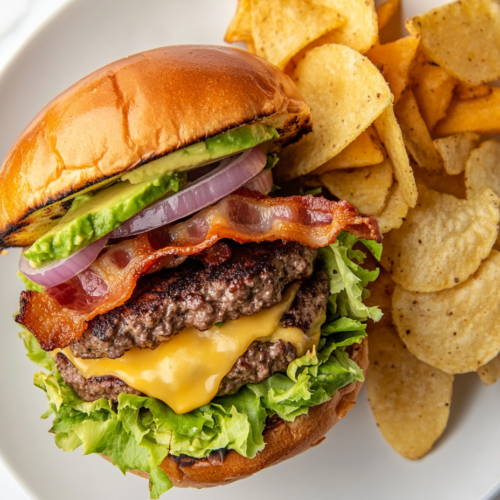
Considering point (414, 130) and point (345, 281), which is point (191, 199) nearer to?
point (345, 281)

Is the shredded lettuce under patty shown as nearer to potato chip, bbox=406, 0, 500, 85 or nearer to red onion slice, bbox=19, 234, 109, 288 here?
red onion slice, bbox=19, 234, 109, 288

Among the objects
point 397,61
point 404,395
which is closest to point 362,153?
point 397,61

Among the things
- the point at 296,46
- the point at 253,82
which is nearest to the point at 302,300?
the point at 253,82

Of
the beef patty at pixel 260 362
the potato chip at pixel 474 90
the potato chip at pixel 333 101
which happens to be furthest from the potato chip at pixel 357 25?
the beef patty at pixel 260 362

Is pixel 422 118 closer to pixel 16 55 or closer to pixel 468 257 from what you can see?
pixel 468 257

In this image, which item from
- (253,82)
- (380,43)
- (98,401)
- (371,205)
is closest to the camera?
(253,82)

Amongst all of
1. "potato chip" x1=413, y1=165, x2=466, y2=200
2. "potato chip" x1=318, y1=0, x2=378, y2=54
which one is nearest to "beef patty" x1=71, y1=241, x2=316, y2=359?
"potato chip" x1=413, y1=165, x2=466, y2=200
